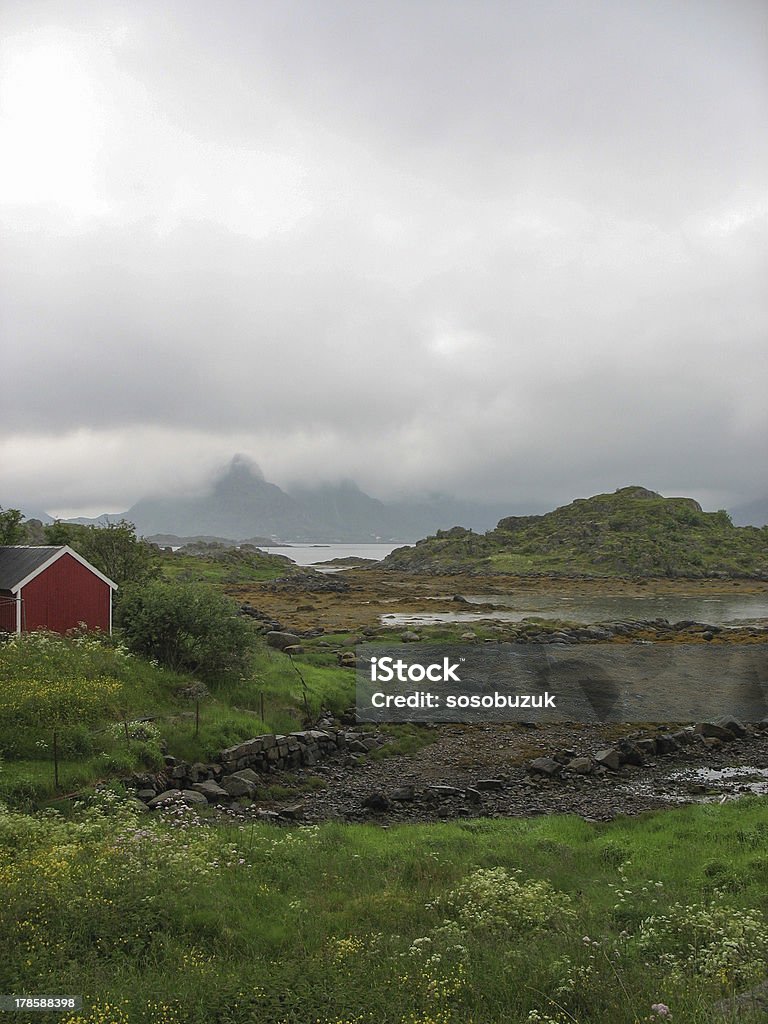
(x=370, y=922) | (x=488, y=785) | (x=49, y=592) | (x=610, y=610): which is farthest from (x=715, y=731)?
(x=610, y=610)

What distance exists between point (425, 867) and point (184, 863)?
544 cm

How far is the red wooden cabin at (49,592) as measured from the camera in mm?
32156

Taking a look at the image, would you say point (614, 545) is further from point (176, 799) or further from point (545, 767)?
point (176, 799)

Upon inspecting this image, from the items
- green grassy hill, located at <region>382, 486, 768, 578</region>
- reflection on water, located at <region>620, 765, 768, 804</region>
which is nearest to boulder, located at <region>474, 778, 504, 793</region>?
reflection on water, located at <region>620, 765, 768, 804</region>

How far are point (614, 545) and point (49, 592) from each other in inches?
5090

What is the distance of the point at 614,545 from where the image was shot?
483ft

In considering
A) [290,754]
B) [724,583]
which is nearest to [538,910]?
[290,754]

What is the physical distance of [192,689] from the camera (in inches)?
1197

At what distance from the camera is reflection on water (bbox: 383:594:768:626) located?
73.5 m

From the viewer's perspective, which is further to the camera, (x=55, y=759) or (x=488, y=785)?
(x=488, y=785)

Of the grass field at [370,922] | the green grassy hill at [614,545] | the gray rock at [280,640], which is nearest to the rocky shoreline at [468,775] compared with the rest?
the grass field at [370,922]

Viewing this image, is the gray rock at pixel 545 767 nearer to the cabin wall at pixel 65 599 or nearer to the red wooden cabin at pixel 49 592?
the red wooden cabin at pixel 49 592

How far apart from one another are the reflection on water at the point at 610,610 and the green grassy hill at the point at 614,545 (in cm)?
3179

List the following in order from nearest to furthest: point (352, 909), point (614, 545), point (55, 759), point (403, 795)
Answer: point (352, 909) → point (55, 759) → point (403, 795) → point (614, 545)
